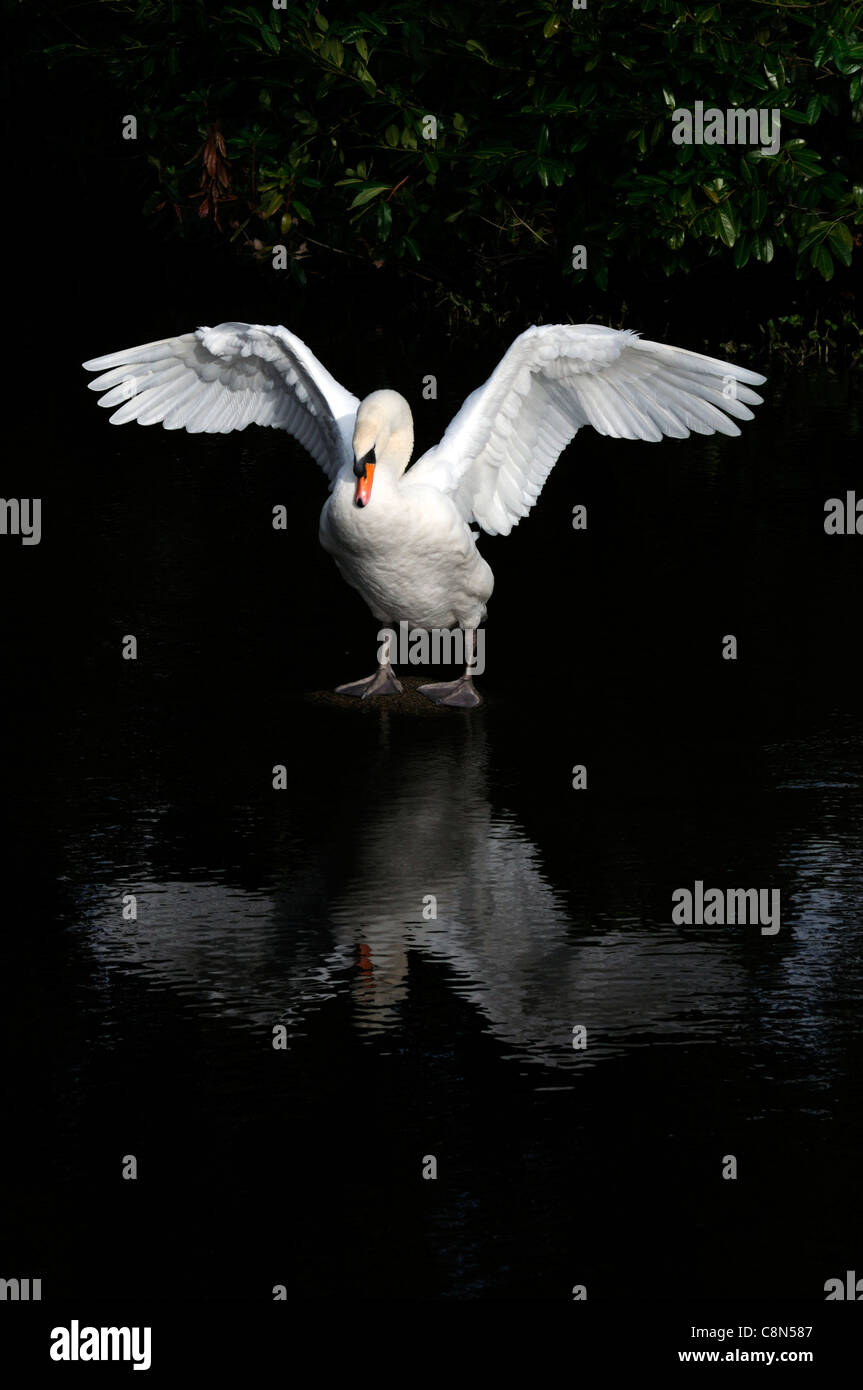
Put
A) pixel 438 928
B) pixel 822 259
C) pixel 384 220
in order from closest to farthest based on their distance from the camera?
pixel 438 928 < pixel 822 259 < pixel 384 220

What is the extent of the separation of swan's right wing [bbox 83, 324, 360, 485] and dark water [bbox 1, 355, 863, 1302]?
37.2 inches

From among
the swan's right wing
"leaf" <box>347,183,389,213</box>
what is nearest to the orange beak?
the swan's right wing

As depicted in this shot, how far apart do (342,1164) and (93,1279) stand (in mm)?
737

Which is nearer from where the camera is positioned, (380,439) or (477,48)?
(380,439)

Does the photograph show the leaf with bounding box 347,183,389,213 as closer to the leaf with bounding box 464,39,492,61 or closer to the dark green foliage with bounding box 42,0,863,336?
the dark green foliage with bounding box 42,0,863,336

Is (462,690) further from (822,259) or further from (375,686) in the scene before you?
(822,259)

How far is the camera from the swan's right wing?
1075cm

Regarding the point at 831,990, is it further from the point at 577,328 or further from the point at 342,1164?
the point at 577,328

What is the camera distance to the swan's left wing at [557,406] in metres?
10.1

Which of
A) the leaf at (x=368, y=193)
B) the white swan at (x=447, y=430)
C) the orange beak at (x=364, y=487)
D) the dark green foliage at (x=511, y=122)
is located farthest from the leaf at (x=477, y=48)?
the orange beak at (x=364, y=487)

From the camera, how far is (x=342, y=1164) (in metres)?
5.69

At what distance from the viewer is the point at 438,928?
7367 mm

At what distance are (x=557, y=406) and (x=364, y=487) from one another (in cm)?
163

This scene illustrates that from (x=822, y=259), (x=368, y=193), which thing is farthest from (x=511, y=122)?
(x=822, y=259)
